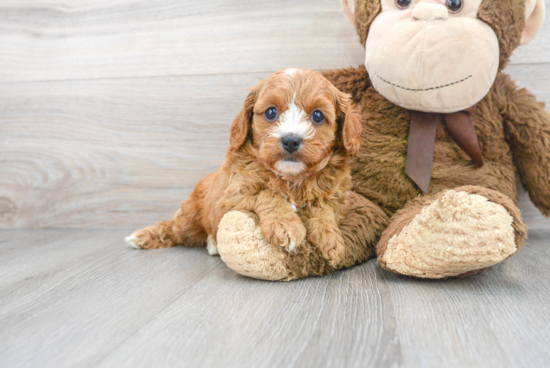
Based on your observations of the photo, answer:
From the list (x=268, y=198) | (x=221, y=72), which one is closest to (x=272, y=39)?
(x=221, y=72)

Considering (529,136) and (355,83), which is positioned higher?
(355,83)

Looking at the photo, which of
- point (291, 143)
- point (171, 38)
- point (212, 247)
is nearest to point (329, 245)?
point (291, 143)

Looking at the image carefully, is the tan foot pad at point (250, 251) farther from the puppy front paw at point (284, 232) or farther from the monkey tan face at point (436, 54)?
the monkey tan face at point (436, 54)

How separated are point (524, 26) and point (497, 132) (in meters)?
0.33

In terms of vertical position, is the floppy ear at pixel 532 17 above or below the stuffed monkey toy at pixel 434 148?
above

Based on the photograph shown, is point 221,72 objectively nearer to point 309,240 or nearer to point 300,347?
point 309,240

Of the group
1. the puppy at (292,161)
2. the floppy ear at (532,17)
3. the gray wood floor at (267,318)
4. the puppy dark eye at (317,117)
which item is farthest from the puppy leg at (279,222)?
the floppy ear at (532,17)

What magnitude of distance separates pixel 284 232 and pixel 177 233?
0.62 meters

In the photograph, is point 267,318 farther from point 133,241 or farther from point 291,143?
point 133,241

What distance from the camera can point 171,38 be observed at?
181cm

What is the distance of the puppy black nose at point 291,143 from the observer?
1.02 m

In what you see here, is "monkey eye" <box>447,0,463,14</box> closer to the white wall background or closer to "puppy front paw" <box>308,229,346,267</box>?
the white wall background

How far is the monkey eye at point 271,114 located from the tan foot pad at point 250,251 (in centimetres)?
26

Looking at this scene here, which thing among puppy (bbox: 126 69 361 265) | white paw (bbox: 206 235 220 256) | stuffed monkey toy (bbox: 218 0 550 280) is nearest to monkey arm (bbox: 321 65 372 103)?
stuffed monkey toy (bbox: 218 0 550 280)
